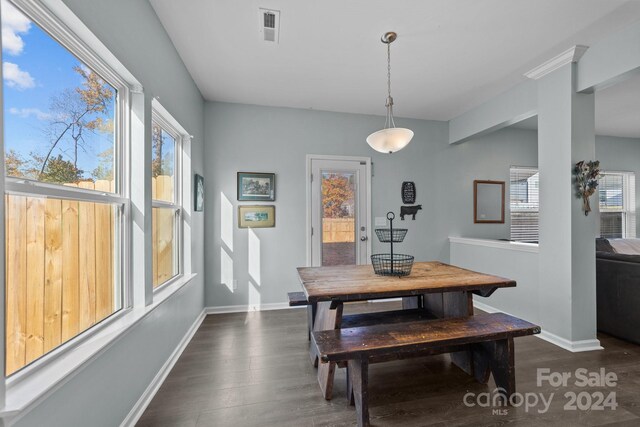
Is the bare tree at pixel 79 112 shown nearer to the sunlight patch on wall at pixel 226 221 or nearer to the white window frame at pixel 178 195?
the white window frame at pixel 178 195

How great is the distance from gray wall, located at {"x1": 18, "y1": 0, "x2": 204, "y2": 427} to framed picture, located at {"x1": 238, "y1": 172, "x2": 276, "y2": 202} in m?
0.97

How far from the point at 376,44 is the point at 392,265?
1.89 m

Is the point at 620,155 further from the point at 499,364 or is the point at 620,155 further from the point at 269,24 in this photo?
the point at 269,24

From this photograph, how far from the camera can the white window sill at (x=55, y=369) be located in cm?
95

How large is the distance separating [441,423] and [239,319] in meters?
2.43

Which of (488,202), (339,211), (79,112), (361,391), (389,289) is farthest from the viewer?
(488,202)

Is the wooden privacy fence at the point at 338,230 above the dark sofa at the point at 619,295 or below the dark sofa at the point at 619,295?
above

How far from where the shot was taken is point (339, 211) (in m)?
4.00

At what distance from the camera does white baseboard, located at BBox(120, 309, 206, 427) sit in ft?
5.52

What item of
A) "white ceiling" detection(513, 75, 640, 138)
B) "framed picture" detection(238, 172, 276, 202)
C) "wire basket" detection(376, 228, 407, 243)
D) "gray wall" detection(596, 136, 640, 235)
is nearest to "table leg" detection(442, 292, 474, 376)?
"wire basket" detection(376, 228, 407, 243)

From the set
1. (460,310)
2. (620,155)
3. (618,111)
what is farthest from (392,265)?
(620,155)

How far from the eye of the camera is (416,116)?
166 inches

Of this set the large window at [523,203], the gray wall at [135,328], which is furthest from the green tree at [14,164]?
the large window at [523,203]

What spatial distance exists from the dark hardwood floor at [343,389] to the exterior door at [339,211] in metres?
1.41
